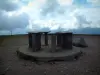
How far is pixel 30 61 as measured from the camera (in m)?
5.97

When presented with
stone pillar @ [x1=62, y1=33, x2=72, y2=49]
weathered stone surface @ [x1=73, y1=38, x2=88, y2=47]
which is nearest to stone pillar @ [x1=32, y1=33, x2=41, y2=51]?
stone pillar @ [x1=62, y1=33, x2=72, y2=49]

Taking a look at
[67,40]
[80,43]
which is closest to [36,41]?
[67,40]

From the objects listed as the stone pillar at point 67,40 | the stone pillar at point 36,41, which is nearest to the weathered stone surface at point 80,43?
the stone pillar at point 67,40

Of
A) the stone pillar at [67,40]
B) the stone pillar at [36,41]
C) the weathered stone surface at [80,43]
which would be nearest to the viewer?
the stone pillar at [36,41]

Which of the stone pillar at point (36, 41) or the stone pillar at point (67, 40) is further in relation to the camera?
the stone pillar at point (67, 40)

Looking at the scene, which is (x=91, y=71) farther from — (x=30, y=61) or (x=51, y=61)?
(x=30, y=61)

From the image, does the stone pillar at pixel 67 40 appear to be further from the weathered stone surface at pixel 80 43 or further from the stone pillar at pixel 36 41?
the weathered stone surface at pixel 80 43

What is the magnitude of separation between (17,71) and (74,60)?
2.49 metres

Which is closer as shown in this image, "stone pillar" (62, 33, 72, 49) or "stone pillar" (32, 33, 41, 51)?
"stone pillar" (32, 33, 41, 51)

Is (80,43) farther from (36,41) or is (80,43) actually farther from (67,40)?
(36,41)

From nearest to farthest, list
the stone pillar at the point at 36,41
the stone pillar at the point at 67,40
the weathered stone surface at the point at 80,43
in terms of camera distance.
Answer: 1. the stone pillar at the point at 36,41
2. the stone pillar at the point at 67,40
3. the weathered stone surface at the point at 80,43

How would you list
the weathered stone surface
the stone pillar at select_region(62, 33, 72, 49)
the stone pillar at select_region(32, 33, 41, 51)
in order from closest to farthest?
1. the stone pillar at select_region(32, 33, 41, 51)
2. the stone pillar at select_region(62, 33, 72, 49)
3. the weathered stone surface

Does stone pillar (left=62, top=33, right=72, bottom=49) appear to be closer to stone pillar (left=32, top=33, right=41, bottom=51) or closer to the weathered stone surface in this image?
stone pillar (left=32, top=33, right=41, bottom=51)

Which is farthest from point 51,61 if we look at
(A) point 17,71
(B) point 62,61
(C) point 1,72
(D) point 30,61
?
(C) point 1,72
